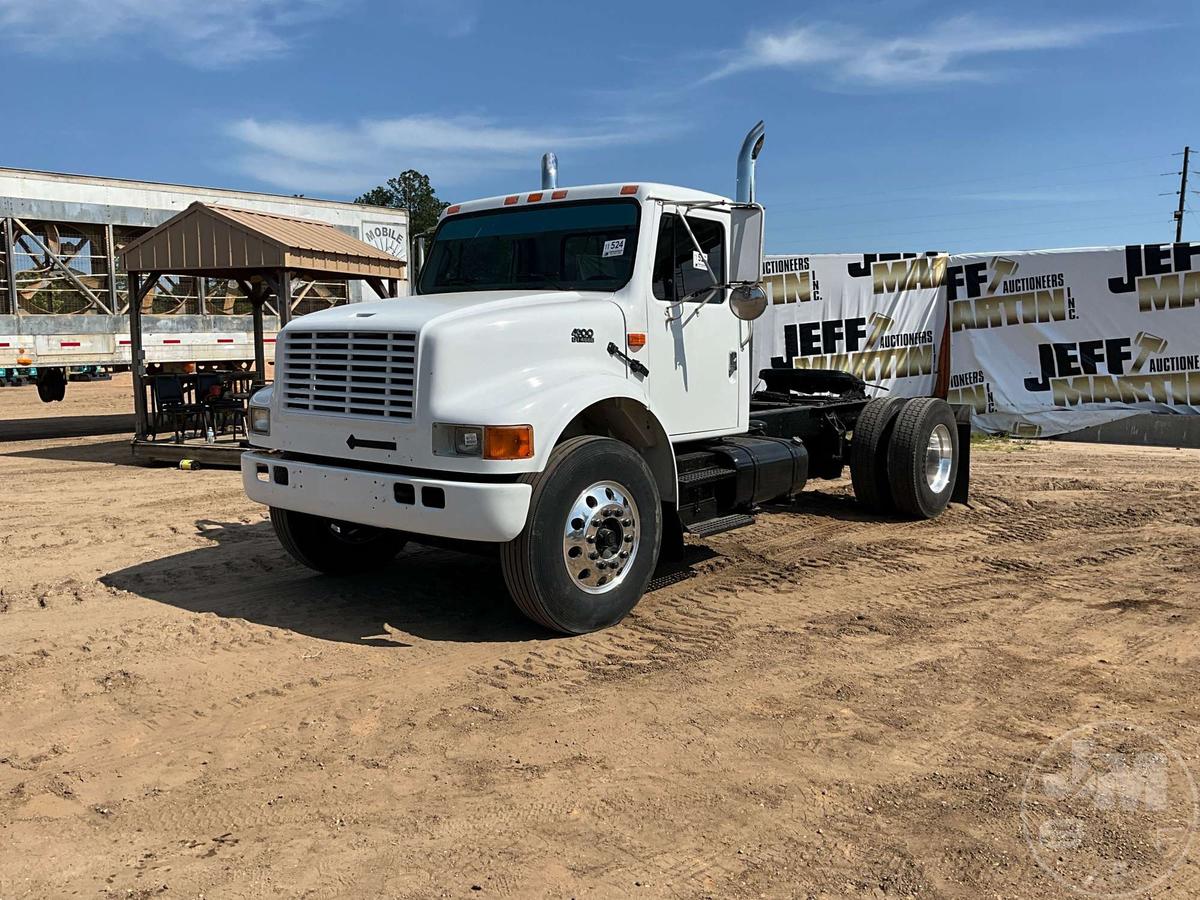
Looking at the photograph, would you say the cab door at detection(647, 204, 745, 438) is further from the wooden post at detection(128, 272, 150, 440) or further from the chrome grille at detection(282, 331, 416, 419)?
the wooden post at detection(128, 272, 150, 440)

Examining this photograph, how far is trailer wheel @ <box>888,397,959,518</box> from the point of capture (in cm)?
848

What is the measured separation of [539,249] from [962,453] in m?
4.88

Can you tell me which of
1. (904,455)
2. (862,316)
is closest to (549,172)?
(904,455)

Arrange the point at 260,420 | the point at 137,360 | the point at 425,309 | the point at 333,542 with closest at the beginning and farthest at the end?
the point at 425,309 → the point at 260,420 → the point at 333,542 → the point at 137,360

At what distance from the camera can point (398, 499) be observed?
16.5 ft

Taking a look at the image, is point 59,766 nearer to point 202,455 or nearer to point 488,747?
point 488,747

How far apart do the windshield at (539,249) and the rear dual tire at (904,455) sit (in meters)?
3.61

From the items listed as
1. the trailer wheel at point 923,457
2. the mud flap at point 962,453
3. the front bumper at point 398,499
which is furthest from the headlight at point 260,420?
the mud flap at point 962,453

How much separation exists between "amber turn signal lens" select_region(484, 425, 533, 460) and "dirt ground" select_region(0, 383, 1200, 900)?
105 cm

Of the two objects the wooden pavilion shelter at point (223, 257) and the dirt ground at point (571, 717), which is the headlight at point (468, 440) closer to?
the dirt ground at point (571, 717)

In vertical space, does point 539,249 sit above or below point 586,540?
above

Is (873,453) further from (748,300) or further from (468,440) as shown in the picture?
(468,440)

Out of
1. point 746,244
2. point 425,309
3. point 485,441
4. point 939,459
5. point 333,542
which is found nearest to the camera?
point 485,441

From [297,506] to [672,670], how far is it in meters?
2.24
